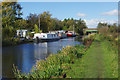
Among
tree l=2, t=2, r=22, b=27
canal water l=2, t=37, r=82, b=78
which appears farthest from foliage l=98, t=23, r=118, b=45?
tree l=2, t=2, r=22, b=27

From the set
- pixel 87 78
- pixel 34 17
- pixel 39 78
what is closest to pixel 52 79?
pixel 39 78

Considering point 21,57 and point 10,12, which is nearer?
point 21,57

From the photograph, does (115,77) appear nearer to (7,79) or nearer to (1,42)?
(7,79)

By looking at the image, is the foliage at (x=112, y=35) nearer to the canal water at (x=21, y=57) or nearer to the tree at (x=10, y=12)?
the canal water at (x=21, y=57)

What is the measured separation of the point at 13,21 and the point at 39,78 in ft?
100

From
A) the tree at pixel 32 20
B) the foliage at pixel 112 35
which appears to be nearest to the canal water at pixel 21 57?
the foliage at pixel 112 35

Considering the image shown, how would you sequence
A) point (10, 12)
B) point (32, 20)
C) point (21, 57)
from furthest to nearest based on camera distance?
point (32, 20) → point (10, 12) → point (21, 57)

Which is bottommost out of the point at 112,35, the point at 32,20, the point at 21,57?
the point at 21,57

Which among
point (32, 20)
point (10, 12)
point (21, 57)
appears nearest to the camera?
point (21, 57)

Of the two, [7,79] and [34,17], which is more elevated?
[34,17]

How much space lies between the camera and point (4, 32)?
2852 cm

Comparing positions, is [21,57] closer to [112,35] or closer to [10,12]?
[10,12]

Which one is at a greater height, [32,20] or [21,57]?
[32,20]

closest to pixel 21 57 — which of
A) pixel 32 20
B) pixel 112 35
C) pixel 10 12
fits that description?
pixel 10 12
